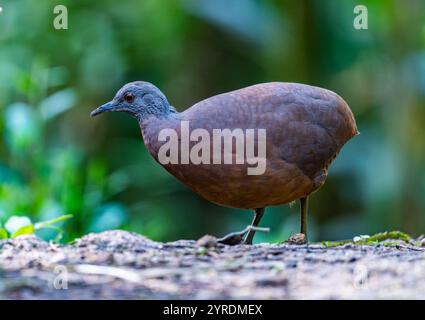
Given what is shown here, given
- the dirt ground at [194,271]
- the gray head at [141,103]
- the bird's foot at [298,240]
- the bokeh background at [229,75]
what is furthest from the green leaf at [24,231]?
the bokeh background at [229,75]

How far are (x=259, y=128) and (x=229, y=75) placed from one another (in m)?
6.53

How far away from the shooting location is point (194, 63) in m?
11.6

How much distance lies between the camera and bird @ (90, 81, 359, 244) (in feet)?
16.8

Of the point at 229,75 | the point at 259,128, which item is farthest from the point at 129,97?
the point at 229,75

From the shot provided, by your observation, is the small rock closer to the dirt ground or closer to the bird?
the dirt ground

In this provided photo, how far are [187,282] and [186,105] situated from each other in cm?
790

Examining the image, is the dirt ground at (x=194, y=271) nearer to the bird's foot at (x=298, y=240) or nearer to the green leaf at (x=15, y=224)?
the green leaf at (x=15, y=224)

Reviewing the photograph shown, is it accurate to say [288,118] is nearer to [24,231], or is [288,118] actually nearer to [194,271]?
[194,271]

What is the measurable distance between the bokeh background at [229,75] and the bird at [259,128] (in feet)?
8.36

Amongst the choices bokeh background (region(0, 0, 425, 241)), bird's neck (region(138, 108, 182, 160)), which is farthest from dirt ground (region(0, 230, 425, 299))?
bokeh background (region(0, 0, 425, 241))

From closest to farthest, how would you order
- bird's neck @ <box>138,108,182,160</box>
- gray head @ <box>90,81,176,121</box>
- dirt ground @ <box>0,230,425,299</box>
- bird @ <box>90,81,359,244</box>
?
dirt ground @ <box>0,230,425,299</box>
bird @ <box>90,81,359,244</box>
bird's neck @ <box>138,108,182,160</box>
gray head @ <box>90,81,176,121</box>

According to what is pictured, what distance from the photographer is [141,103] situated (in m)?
5.45

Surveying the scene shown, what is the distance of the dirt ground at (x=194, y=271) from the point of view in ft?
11.4
